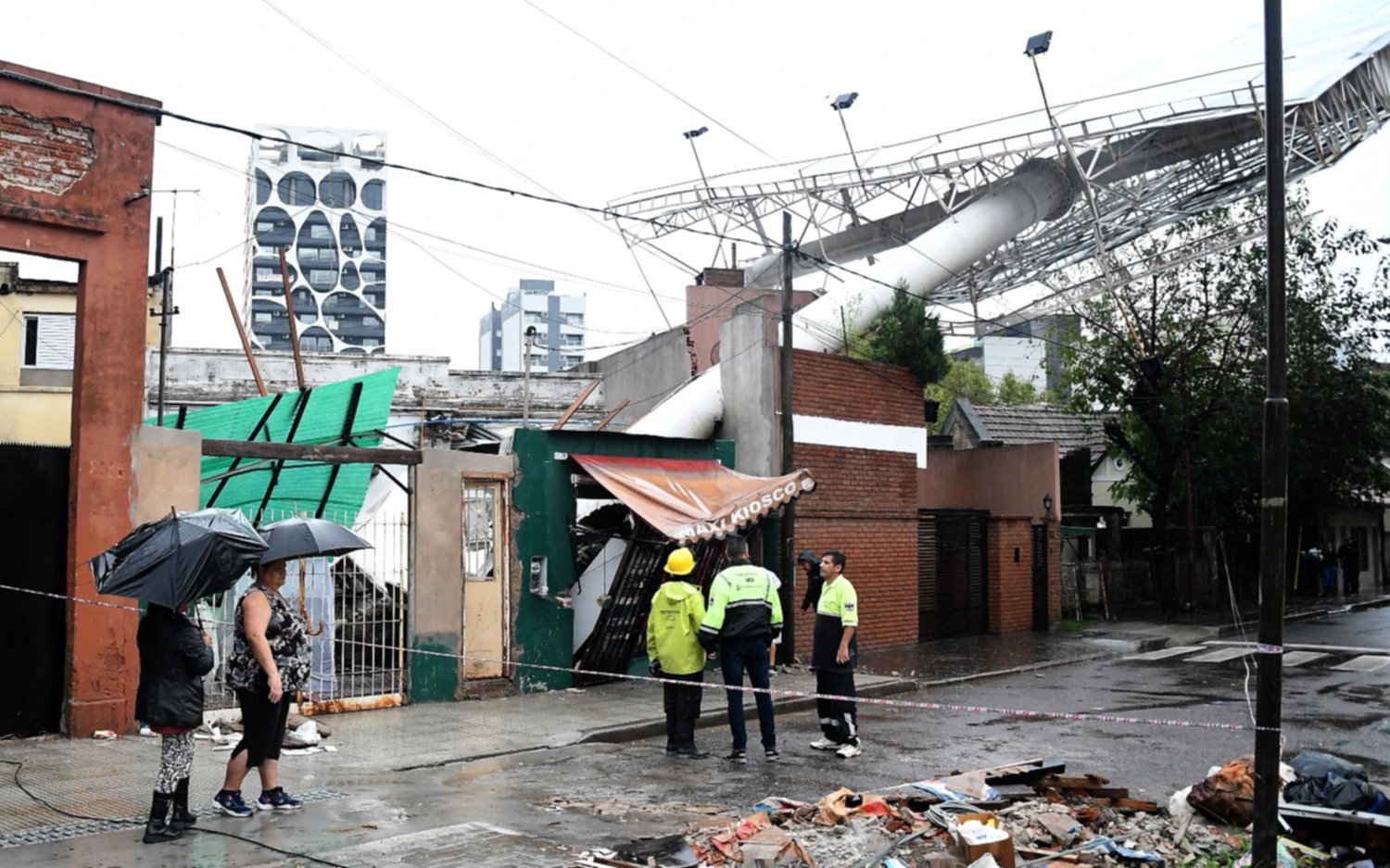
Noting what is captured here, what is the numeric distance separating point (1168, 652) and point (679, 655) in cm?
1287

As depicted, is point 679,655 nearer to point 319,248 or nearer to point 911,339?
point 911,339

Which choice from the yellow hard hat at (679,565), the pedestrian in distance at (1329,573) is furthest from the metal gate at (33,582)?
the pedestrian in distance at (1329,573)

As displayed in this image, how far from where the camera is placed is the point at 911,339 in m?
20.0

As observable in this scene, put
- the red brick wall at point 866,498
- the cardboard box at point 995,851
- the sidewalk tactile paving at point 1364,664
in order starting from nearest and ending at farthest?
1. the cardboard box at point 995,851
2. the sidewalk tactile paving at point 1364,664
3. the red brick wall at point 866,498

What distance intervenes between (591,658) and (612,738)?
3109 millimetres

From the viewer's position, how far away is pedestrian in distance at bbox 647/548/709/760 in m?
10.4

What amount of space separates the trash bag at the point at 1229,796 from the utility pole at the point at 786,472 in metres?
8.79

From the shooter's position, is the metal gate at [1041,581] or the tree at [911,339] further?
the metal gate at [1041,581]

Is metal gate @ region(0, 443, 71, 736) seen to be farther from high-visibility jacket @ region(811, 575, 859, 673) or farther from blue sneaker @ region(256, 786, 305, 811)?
high-visibility jacket @ region(811, 575, 859, 673)

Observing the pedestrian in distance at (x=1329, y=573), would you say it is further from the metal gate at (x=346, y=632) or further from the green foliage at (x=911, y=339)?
the metal gate at (x=346, y=632)

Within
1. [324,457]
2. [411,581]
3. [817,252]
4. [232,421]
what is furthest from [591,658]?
[817,252]

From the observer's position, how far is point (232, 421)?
51.2 feet

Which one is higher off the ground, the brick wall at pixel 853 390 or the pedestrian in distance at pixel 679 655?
the brick wall at pixel 853 390

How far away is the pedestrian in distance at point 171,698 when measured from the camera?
7.20m
